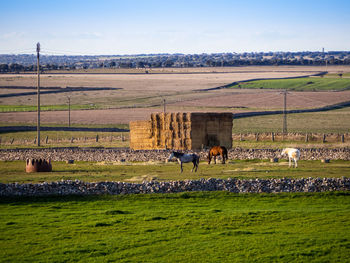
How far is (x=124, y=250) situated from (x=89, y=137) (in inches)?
1851

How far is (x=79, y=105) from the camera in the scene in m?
107

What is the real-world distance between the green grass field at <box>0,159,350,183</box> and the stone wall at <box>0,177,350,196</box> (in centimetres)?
227

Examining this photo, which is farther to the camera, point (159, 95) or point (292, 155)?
point (159, 95)

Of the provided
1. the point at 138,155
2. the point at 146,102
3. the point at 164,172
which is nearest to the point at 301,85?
the point at 146,102

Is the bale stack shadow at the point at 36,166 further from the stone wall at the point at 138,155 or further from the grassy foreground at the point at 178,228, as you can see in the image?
the grassy foreground at the point at 178,228

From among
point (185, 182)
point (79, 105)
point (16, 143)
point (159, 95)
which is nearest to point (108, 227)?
point (185, 182)

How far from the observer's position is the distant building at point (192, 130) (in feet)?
139

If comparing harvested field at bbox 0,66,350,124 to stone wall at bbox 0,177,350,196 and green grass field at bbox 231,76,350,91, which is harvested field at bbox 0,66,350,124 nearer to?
green grass field at bbox 231,76,350,91

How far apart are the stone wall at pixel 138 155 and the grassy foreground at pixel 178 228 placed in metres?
16.0

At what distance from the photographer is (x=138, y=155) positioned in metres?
39.1

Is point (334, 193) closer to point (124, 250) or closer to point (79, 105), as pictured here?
point (124, 250)

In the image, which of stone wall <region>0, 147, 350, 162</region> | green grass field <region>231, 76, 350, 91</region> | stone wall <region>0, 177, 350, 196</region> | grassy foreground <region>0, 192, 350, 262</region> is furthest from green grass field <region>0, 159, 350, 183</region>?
green grass field <region>231, 76, 350, 91</region>

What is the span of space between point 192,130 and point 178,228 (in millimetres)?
26805

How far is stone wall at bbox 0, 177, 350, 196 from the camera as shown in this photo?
20.9 m
